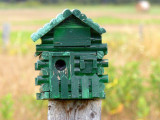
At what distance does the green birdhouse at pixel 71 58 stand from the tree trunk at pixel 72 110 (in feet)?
0.25

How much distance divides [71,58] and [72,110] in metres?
0.32

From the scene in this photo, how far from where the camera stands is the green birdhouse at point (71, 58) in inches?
85.4

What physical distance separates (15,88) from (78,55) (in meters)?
4.64

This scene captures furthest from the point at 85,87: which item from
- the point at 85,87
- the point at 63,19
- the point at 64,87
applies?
the point at 63,19

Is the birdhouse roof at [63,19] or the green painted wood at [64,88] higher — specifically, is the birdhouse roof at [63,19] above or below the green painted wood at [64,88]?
above

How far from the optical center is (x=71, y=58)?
219 cm

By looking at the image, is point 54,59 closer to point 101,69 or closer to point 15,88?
point 101,69

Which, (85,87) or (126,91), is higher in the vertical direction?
(85,87)

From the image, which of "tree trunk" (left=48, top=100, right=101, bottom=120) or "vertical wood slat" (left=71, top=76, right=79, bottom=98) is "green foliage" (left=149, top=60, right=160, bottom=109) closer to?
"tree trunk" (left=48, top=100, right=101, bottom=120)

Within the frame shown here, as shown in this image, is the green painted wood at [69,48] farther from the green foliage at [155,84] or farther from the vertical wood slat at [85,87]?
the green foliage at [155,84]

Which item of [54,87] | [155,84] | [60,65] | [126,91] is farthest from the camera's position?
[126,91]

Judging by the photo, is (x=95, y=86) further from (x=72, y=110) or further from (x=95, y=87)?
(x=72, y=110)

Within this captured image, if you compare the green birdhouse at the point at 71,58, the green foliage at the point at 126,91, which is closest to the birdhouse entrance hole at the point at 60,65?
the green birdhouse at the point at 71,58

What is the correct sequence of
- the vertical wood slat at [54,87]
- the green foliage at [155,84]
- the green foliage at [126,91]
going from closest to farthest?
the vertical wood slat at [54,87], the green foliage at [155,84], the green foliage at [126,91]
